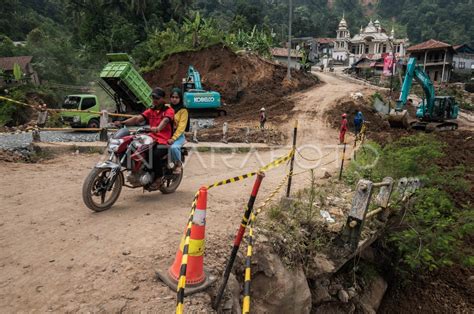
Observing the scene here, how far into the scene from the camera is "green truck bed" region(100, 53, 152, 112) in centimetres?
1756

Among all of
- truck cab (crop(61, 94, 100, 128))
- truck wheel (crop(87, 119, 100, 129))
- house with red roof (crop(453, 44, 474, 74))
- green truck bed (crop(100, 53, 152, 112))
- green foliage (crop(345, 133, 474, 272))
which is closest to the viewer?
green foliage (crop(345, 133, 474, 272))

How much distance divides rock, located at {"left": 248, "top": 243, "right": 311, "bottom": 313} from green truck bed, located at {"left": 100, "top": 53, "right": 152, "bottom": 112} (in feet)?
49.0

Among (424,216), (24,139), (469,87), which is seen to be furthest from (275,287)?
(469,87)

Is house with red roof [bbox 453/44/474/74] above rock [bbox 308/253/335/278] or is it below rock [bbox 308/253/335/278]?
above

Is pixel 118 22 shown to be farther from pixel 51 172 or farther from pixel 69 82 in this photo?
pixel 51 172

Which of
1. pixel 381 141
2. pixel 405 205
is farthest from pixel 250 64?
pixel 405 205

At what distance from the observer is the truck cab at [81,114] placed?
16.8 m

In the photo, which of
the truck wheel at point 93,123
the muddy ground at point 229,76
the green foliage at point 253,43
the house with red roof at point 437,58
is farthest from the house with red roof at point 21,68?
the house with red roof at point 437,58

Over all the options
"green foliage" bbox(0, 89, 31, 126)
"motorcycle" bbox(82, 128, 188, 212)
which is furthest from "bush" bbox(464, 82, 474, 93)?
"motorcycle" bbox(82, 128, 188, 212)

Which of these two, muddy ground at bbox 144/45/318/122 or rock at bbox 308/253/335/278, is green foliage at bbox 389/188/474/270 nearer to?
rock at bbox 308/253/335/278

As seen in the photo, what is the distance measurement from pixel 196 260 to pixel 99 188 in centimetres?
261

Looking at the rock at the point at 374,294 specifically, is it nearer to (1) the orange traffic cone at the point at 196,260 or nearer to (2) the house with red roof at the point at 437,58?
(1) the orange traffic cone at the point at 196,260

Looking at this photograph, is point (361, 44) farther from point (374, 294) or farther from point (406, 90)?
point (374, 294)

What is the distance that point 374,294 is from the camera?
6.64m
